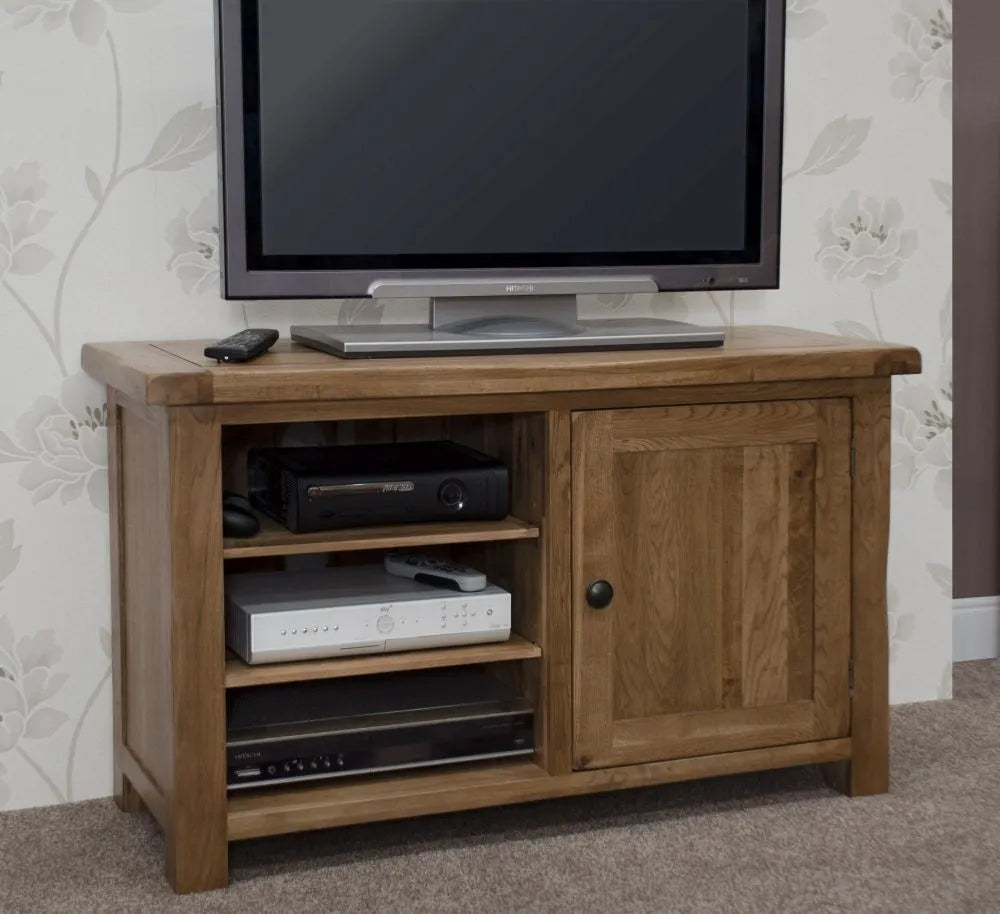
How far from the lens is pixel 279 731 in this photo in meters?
2.07

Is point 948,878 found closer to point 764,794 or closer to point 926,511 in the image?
point 764,794

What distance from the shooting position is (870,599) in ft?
7.52

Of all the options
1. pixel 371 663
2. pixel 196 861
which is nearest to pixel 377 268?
pixel 371 663

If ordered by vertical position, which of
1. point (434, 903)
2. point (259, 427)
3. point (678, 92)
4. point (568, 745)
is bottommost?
point (434, 903)

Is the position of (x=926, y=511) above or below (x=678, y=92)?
below

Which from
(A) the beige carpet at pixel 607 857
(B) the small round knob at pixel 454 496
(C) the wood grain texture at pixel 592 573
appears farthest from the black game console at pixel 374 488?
(A) the beige carpet at pixel 607 857

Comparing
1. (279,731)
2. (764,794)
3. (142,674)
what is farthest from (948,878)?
(142,674)

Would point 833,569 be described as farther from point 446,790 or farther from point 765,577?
point 446,790

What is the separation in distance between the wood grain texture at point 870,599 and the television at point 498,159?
31 cm

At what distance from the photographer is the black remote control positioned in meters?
1.98

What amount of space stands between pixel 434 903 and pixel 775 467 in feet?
2.63

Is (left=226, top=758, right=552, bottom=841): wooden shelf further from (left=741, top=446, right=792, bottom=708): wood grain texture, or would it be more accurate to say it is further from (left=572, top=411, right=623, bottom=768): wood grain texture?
(left=741, top=446, right=792, bottom=708): wood grain texture

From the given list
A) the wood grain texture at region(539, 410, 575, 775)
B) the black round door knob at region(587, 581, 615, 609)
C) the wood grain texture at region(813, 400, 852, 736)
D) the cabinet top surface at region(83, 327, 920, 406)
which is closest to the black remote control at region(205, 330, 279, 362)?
the cabinet top surface at region(83, 327, 920, 406)

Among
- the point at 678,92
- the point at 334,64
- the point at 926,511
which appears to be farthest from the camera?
the point at 926,511
